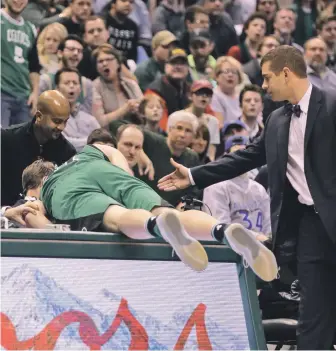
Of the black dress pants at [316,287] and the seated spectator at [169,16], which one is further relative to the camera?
the seated spectator at [169,16]

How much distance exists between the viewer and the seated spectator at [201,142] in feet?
29.6

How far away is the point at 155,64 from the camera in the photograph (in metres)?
10.6

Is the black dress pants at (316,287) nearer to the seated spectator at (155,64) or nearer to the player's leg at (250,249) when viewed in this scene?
the player's leg at (250,249)

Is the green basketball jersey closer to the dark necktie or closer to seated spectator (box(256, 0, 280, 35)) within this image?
the dark necktie

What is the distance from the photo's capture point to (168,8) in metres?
12.2

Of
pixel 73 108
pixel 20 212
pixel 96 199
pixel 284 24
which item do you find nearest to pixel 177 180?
pixel 96 199

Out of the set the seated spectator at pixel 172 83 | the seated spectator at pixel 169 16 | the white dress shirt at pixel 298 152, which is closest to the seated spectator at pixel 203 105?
the seated spectator at pixel 172 83

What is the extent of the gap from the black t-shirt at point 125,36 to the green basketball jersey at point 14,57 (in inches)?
82.3

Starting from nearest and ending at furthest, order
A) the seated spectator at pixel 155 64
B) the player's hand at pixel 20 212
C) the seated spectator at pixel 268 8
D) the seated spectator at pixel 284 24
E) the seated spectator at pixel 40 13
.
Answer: the player's hand at pixel 20 212 < the seated spectator at pixel 40 13 < the seated spectator at pixel 155 64 < the seated spectator at pixel 284 24 < the seated spectator at pixel 268 8

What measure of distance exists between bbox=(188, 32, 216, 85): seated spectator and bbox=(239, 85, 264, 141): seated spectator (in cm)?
83

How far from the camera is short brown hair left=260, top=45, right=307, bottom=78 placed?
520cm

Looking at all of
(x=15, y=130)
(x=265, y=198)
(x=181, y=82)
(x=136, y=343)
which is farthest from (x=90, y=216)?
(x=181, y=82)

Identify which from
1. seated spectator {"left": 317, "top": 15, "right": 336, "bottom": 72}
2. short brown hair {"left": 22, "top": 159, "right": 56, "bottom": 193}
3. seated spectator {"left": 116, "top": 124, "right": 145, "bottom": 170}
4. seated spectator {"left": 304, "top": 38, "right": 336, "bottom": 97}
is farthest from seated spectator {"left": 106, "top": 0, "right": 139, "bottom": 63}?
short brown hair {"left": 22, "top": 159, "right": 56, "bottom": 193}

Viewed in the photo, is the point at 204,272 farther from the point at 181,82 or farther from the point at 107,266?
the point at 181,82
